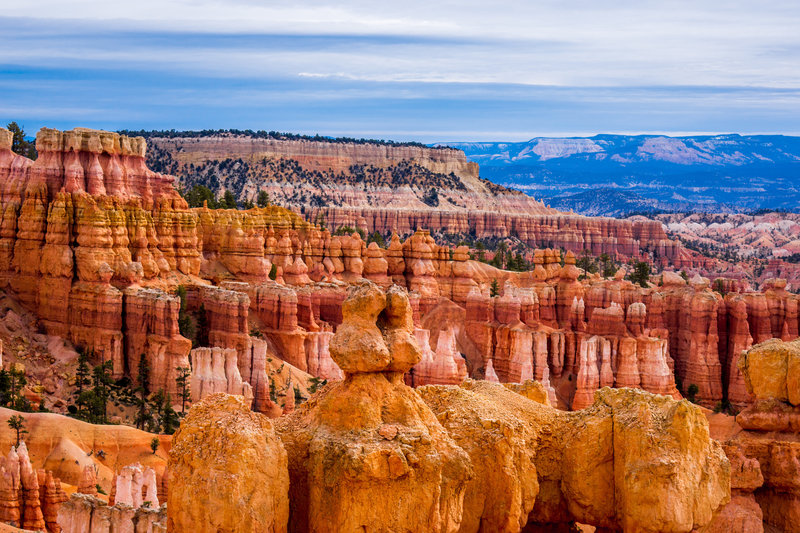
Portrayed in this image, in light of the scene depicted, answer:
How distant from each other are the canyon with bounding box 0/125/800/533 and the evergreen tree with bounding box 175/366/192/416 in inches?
16.0

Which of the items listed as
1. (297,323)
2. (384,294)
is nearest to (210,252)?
(297,323)

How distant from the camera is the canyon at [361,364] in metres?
20.0

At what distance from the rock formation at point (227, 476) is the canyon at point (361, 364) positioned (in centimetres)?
5

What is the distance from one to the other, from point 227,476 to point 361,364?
3.34 metres

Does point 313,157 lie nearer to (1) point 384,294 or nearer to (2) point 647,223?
(2) point 647,223

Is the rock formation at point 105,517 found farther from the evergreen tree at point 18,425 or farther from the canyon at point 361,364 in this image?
the evergreen tree at point 18,425

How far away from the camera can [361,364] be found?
20.9 metres

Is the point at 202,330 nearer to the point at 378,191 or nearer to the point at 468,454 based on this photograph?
the point at 468,454

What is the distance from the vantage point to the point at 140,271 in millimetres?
55844

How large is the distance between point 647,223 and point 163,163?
229 feet

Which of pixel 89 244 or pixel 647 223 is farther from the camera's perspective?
pixel 647 223

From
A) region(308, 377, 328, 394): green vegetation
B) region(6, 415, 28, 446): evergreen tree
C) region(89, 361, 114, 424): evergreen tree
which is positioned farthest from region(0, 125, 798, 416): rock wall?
region(6, 415, 28, 446): evergreen tree

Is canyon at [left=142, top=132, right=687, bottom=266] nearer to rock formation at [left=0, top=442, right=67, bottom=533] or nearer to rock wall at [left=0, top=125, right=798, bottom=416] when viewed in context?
rock wall at [left=0, top=125, right=798, bottom=416]

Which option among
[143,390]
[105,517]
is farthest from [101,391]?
[105,517]
